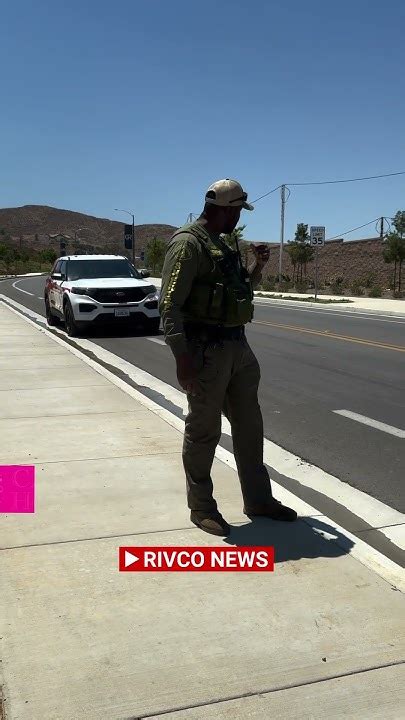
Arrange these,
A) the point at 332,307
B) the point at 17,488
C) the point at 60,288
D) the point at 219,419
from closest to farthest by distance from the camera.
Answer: the point at 219,419 < the point at 17,488 < the point at 60,288 < the point at 332,307

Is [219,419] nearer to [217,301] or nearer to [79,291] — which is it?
[217,301]

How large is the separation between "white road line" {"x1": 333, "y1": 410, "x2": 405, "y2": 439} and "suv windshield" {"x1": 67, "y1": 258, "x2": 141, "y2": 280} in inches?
374

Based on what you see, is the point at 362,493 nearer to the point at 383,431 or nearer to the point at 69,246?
the point at 383,431

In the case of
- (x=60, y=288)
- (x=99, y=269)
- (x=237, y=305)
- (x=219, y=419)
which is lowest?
(x=219, y=419)

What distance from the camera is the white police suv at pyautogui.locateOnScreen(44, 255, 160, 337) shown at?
604 inches

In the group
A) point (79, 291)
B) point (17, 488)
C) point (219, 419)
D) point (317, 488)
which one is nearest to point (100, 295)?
point (79, 291)

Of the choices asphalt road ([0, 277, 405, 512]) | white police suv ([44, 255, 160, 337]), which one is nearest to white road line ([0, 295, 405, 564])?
asphalt road ([0, 277, 405, 512])

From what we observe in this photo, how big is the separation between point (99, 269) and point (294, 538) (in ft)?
43.3

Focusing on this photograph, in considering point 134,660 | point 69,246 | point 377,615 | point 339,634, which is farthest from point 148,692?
point 69,246

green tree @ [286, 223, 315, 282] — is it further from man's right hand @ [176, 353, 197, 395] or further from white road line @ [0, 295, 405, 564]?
man's right hand @ [176, 353, 197, 395]

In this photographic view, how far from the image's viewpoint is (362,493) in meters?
5.45

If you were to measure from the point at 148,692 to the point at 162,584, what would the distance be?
93cm

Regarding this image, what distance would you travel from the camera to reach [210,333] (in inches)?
167

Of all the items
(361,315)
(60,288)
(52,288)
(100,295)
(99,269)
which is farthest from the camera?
(361,315)
